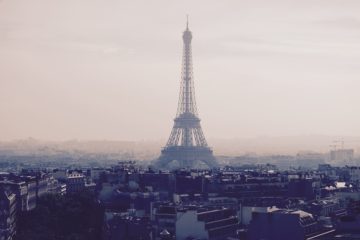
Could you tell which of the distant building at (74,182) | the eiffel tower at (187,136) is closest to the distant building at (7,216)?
the distant building at (74,182)

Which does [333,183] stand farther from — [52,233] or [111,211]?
[52,233]

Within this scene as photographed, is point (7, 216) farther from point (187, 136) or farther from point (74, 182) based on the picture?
point (187, 136)

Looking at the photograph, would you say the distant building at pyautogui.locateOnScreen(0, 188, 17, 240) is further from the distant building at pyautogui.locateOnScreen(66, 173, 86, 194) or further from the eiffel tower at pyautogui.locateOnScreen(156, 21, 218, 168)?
the eiffel tower at pyautogui.locateOnScreen(156, 21, 218, 168)

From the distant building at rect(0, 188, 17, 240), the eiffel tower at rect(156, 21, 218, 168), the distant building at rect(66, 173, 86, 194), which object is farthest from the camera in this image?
the eiffel tower at rect(156, 21, 218, 168)

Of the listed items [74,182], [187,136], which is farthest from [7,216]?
[187,136]

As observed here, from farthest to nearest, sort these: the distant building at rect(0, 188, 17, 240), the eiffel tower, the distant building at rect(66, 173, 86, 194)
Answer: the eiffel tower → the distant building at rect(66, 173, 86, 194) → the distant building at rect(0, 188, 17, 240)

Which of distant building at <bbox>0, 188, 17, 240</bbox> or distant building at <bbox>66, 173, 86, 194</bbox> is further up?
distant building at <bbox>66, 173, 86, 194</bbox>

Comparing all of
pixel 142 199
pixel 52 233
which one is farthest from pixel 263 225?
pixel 142 199

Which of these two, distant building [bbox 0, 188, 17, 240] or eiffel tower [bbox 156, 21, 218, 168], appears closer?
distant building [bbox 0, 188, 17, 240]

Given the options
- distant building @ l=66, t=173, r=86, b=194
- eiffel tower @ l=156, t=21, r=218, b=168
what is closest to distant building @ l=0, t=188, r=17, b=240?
distant building @ l=66, t=173, r=86, b=194
